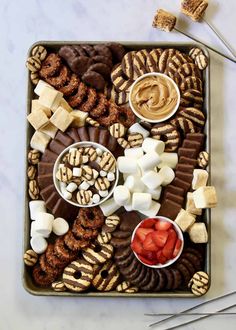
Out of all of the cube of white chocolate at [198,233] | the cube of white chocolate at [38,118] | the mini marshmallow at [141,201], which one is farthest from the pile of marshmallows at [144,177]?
the cube of white chocolate at [38,118]

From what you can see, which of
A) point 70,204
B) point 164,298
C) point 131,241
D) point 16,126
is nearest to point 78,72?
point 16,126

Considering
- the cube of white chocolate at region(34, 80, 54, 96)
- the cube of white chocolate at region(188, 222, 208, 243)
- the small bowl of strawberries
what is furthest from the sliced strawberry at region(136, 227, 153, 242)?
the cube of white chocolate at region(34, 80, 54, 96)

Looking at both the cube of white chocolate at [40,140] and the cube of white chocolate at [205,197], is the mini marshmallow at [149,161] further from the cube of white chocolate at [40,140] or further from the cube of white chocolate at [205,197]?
the cube of white chocolate at [40,140]

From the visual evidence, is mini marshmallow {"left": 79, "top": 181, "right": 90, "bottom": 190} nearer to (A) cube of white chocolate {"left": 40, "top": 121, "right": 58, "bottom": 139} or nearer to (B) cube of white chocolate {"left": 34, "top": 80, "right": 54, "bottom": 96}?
(A) cube of white chocolate {"left": 40, "top": 121, "right": 58, "bottom": 139}

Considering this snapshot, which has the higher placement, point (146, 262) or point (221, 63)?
point (221, 63)

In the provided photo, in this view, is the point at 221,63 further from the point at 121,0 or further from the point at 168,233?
the point at 168,233
